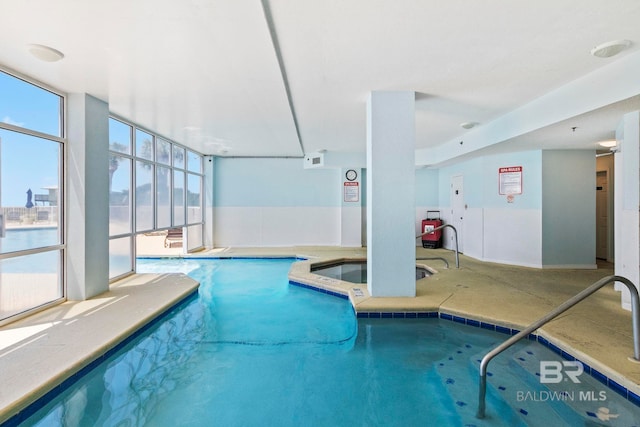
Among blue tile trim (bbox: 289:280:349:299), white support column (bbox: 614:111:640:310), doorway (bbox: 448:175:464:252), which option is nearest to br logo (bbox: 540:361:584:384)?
white support column (bbox: 614:111:640:310)

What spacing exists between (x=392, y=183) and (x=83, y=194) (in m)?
3.95

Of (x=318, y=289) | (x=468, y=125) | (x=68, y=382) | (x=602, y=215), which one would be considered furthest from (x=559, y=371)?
(x=602, y=215)

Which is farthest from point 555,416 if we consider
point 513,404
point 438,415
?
point 438,415

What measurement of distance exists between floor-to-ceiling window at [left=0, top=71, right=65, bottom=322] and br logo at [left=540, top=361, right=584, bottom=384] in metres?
5.19

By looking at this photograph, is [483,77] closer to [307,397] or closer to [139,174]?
[307,397]

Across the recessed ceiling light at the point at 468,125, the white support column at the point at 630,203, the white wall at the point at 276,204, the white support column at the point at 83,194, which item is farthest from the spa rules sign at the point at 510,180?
the white support column at the point at 83,194

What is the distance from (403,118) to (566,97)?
1.91 meters

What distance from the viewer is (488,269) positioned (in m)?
5.87

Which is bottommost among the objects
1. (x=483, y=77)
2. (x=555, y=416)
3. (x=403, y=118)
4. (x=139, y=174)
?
(x=555, y=416)

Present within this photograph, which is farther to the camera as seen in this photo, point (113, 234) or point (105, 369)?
point (113, 234)

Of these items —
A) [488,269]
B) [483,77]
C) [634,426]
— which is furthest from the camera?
[488,269]

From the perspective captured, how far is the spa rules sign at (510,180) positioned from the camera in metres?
6.26

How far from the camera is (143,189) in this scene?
6.11 metres

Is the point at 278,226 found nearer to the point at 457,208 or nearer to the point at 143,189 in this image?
the point at 143,189
